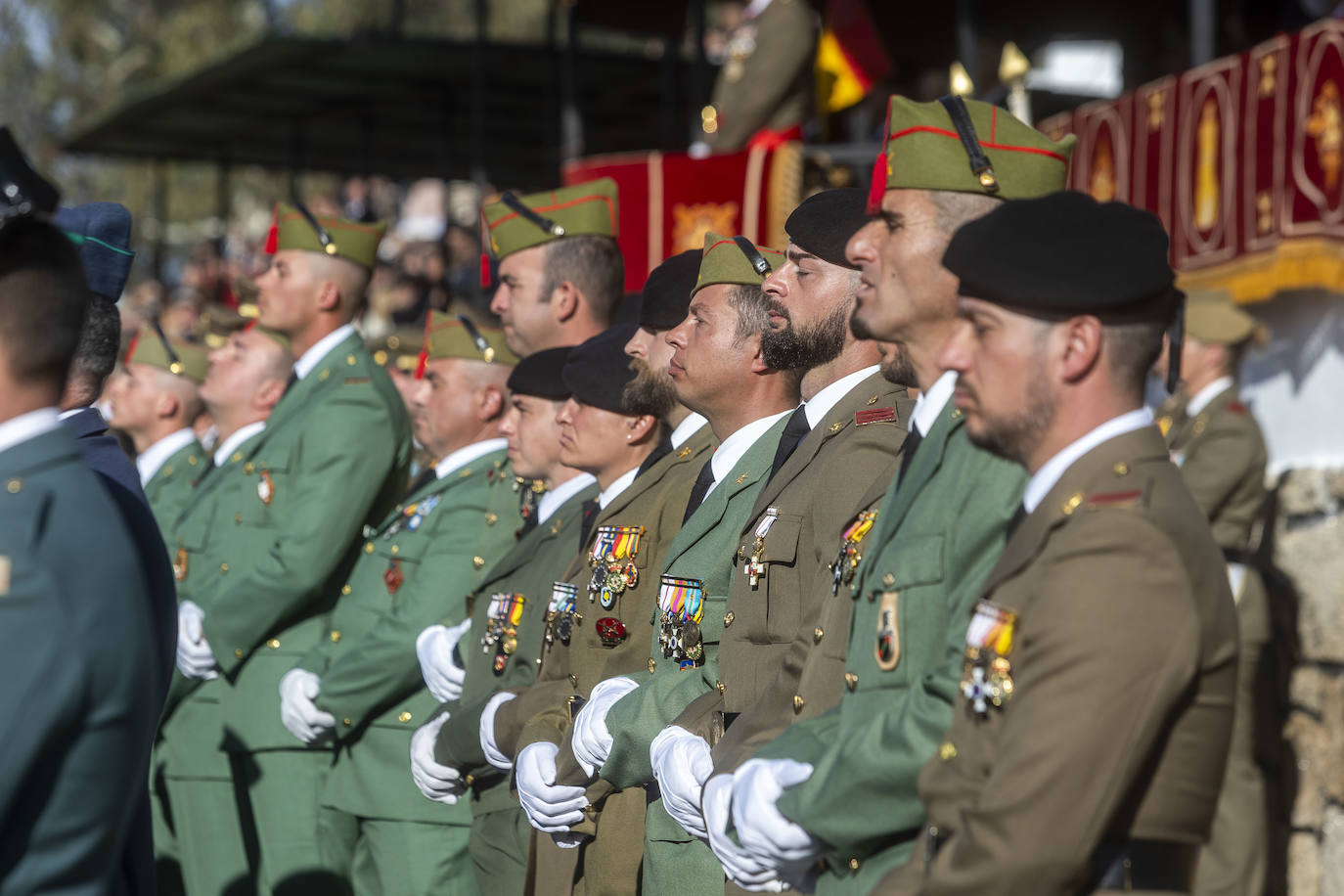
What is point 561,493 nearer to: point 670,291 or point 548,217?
point 670,291

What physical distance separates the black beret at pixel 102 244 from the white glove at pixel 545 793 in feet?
5.09

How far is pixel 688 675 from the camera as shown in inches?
165

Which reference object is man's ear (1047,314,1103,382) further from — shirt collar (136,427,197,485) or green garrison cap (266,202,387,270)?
shirt collar (136,427,197,485)

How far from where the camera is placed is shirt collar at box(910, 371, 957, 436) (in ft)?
10.6

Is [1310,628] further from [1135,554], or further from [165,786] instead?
[1135,554]

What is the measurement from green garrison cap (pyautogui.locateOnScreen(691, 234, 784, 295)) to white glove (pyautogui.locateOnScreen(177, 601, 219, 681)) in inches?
105

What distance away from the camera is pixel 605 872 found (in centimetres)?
468

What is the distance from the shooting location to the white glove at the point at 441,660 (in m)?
5.71

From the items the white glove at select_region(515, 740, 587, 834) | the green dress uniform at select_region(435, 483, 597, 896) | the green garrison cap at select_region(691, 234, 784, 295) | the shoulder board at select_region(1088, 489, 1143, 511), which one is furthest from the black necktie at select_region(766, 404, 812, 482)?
the shoulder board at select_region(1088, 489, 1143, 511)

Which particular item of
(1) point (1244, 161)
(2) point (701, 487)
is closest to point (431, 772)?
(2) point (701, 487)

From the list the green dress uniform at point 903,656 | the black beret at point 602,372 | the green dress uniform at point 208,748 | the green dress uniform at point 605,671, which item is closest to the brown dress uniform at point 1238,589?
the black beret at point 602,372

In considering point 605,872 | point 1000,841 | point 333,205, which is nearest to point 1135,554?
point 1000,841

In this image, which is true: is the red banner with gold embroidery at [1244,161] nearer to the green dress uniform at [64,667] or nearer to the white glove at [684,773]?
the white glove at [684,773]

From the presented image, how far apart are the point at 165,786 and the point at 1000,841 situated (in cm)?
519
